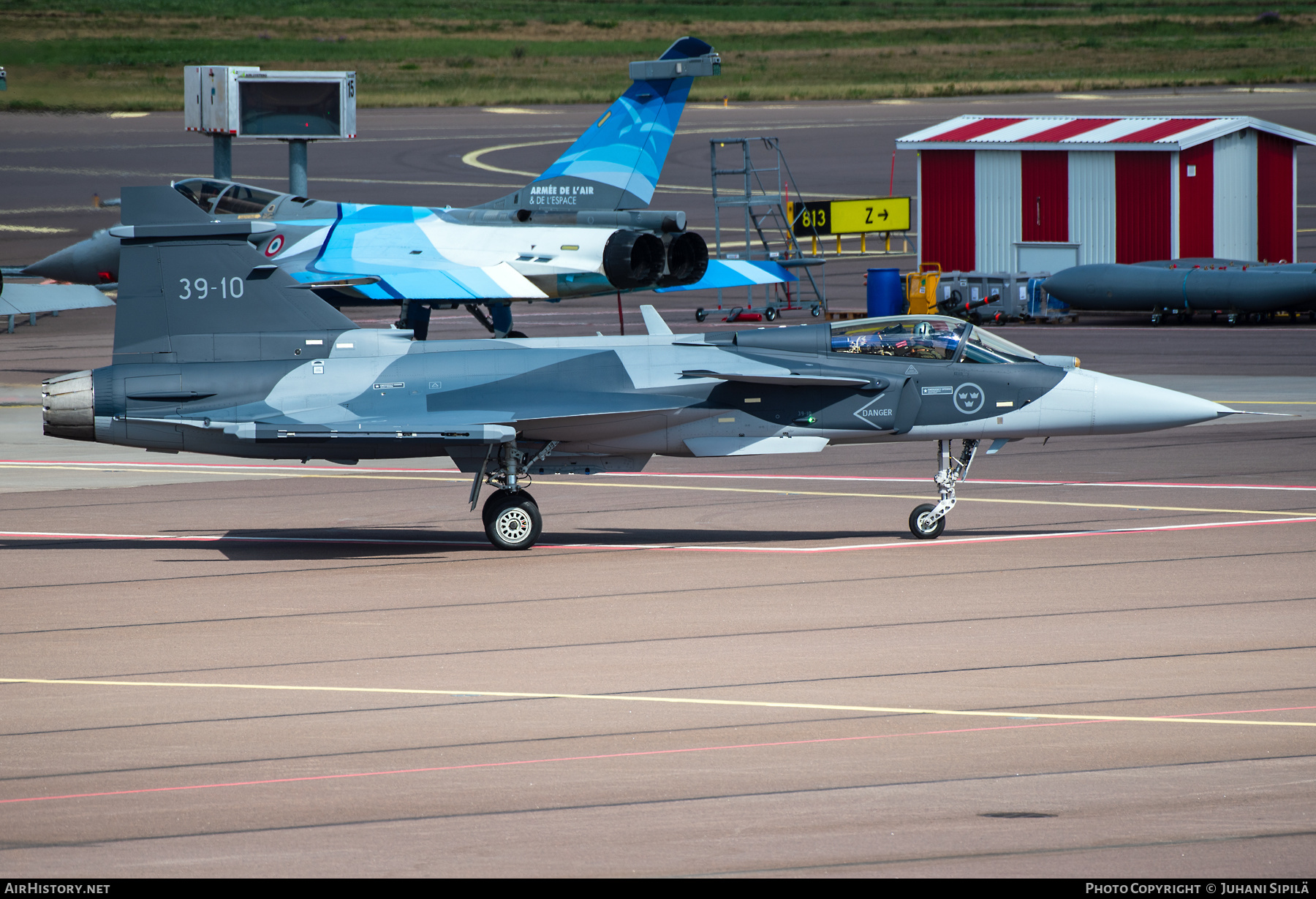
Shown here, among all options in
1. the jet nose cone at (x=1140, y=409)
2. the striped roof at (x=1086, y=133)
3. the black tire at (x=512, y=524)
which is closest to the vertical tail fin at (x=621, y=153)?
the striped roof at (x=1086, y=133)

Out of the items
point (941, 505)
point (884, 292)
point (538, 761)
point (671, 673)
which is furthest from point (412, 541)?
point (884, 292)

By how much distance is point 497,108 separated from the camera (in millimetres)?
95938

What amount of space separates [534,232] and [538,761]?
71.5ft

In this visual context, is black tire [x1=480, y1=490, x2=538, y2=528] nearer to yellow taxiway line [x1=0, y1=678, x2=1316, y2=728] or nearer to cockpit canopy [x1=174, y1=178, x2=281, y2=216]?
yellow taxiway line [x1=0, y1=678, x2=1316, y2=728]

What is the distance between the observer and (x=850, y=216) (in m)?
48.9

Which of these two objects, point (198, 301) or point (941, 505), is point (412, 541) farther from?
point (941, 505)

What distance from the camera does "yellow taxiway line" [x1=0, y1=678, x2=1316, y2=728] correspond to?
1132cm

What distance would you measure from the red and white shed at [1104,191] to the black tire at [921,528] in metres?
25.8

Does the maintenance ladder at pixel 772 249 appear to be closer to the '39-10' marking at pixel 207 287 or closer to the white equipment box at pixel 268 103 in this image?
the white equipment box at pixel 268 103

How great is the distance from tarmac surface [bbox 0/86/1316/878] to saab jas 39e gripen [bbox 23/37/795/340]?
7.03 meters

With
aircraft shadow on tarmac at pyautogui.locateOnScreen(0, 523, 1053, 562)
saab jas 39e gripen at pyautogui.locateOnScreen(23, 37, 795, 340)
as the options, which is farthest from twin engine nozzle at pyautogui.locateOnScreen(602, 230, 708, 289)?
aircraft shadow on tarmac at pyautogui.locateOnScreen(0, 523, 1053, 562)

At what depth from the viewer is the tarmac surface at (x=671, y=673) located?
9086 mm

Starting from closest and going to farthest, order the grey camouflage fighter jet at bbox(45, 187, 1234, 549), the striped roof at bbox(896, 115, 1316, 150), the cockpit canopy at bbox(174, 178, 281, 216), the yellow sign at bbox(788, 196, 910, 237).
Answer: the grey camouflage fighter jet at bbox(45, 187, 1234, 549) < the cockpit canopy at bbox(174, 178, 281, 216) < the striped roof at bbox(896, 115, 1316, 150) < the yellow sign at bbox(788, 196, 910, 237)
